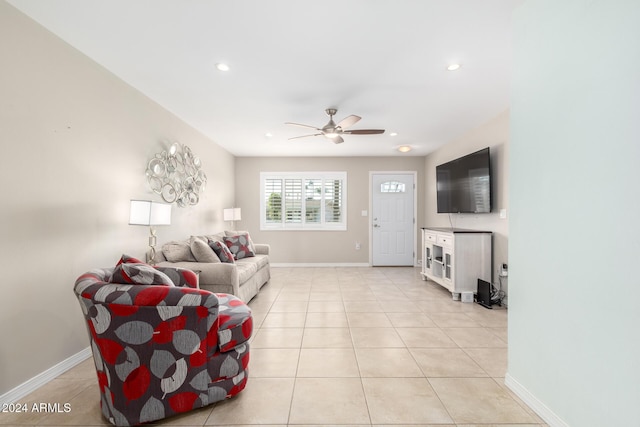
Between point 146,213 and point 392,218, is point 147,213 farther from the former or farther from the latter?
point 392,218

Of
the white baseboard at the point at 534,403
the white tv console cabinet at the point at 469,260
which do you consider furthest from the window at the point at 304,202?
the white baseboard at the point at 534,403

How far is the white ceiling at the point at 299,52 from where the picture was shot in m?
1.92

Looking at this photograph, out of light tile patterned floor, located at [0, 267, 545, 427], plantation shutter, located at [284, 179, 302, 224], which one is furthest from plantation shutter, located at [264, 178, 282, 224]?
light tile patterned floor, located at [0, 267, 545, 427]

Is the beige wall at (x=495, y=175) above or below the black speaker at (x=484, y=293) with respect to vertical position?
above

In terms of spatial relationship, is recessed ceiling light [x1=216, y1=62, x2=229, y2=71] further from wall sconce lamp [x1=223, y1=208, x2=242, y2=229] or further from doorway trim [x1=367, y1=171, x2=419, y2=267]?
doorway trim [x1=367, y1=171, x2=419, y2=267]

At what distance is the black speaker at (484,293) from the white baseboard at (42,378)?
14.3 ft

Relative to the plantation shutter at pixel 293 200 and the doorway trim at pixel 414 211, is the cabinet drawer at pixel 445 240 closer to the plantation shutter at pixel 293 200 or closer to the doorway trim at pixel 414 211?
the doorway trim at pixel 414 211

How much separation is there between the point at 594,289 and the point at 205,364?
2.08 m

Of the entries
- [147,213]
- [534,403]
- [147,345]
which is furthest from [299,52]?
[534,403]

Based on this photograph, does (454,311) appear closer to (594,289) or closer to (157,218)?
(594,289)

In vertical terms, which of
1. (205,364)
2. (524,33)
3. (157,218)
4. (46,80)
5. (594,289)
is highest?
(524,33)

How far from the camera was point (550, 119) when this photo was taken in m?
1.63

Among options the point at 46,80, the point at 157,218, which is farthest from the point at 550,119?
the point at 46,80

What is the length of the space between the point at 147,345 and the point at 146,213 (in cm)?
141
